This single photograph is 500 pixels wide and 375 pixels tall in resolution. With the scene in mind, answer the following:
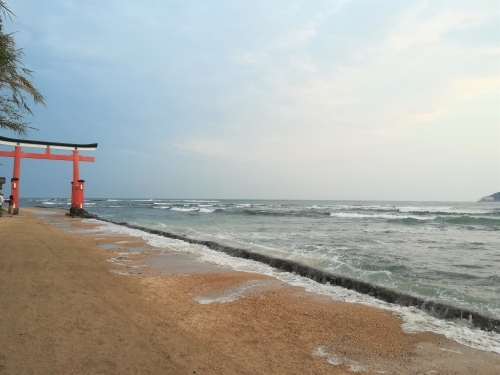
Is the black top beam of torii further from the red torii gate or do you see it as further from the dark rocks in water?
the dark rocks in water

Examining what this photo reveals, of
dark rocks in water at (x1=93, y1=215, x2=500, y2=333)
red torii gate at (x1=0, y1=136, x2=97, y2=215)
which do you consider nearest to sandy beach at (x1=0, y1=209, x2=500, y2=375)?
dark rocks in water at (x1=93, y1=215, x2=500, y2=333)

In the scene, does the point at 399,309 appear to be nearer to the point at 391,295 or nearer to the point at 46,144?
the point at 391,295

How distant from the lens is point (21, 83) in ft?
17.5

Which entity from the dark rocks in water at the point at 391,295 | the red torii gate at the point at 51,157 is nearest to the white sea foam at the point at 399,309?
the dark rocks in water at the point at 391,295

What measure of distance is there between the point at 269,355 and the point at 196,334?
0.80 m

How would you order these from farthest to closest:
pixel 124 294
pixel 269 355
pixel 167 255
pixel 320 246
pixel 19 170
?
pixel 19 170 → pixel 320 246 → pixel 167 255 → pixel 124 294 → pixel 269 355

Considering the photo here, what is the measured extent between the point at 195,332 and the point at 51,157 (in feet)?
67.3

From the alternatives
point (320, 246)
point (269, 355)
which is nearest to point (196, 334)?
point (269, 355)

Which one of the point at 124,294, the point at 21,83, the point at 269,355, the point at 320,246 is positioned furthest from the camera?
the point at 320,246

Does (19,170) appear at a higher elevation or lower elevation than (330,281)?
higher

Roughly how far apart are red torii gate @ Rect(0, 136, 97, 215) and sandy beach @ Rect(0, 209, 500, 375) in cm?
1603

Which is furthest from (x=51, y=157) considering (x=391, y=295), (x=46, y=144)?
(x=391, y=295)

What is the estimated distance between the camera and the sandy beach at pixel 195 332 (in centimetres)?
278

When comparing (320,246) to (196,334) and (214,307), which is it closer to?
(214,307)
